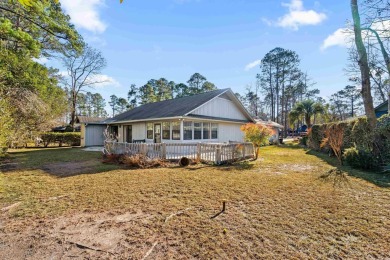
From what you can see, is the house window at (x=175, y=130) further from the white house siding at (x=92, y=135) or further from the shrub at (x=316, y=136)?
the white house siding at (x=92, y=135)

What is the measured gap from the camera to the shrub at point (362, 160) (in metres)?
8.27

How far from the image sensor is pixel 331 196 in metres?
5.11

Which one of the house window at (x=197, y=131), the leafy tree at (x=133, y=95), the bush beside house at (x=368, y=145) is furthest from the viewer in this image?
the leafy tree at (x=133, y=95)

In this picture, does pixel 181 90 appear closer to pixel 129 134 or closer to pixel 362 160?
pixel 129 134

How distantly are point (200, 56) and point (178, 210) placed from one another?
1768cm

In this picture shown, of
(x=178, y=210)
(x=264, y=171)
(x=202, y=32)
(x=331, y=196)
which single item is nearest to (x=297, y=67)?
(x=202, y=32)

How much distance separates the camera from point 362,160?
8422mm

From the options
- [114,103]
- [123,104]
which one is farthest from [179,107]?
[114,103]

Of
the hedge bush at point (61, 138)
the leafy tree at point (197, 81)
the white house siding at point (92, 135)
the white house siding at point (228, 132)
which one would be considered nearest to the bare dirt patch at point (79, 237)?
the white house siding at point (228, 132)

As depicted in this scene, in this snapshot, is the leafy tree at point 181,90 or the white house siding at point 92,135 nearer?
the white house siding at point 92,135

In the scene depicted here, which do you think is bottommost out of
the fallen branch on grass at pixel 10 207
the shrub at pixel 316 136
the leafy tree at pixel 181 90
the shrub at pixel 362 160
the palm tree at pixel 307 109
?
the fallen branch on grass at pixel 10 207

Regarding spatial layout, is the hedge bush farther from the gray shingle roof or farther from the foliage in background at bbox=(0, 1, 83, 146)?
the gray shingle roof

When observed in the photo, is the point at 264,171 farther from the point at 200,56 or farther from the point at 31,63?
the point at 31,63

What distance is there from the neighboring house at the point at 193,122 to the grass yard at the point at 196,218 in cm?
819
